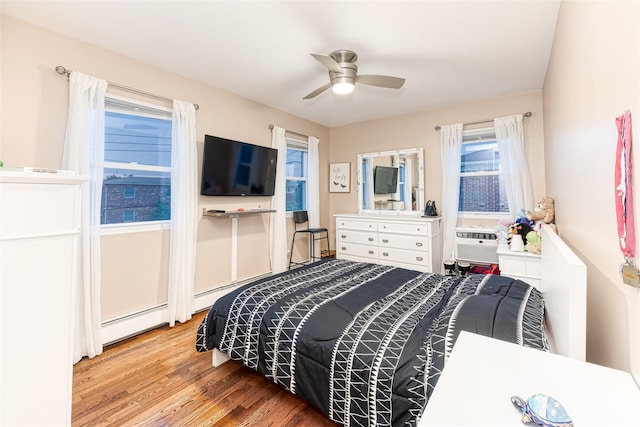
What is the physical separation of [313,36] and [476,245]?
120 inches

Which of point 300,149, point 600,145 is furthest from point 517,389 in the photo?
point 300,149

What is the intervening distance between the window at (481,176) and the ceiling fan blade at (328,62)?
2.33m

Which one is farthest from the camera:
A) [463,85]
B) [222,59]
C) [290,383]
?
[463,85]

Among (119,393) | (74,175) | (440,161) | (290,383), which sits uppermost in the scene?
(440,161)

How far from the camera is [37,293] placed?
1.20 m

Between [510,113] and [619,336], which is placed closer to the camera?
[619,336]

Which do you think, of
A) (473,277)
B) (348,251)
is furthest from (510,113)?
(348,251)

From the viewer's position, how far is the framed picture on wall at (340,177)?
4.92 metres

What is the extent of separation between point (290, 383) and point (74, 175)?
150 centimetres

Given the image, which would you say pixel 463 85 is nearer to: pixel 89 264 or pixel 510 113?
pixel 510 113

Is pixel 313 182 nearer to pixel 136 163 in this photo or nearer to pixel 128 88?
pixel 136 163

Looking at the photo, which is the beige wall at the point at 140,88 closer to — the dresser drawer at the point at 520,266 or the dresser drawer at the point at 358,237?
the dresser drawer at the point at 358,237

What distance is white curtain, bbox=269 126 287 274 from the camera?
13.0ft

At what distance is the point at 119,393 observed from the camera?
1.84m
